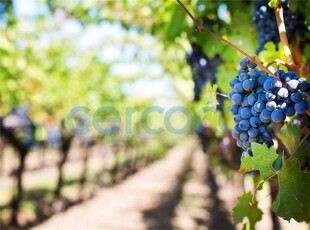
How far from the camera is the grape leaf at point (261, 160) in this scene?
1.36 meters

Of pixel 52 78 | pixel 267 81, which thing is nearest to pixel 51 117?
pixel 52 78

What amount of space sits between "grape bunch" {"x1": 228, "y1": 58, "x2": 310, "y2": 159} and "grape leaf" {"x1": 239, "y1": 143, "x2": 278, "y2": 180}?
0.06 meters

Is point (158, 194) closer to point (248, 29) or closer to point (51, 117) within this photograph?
point (51, 117)

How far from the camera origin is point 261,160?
1366 millimetres

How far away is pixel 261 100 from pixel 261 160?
204mm

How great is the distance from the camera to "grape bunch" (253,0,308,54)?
200cm

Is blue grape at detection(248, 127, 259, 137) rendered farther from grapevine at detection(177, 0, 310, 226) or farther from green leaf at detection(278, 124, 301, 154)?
green leaf at detection(278, 124, 301, 154)

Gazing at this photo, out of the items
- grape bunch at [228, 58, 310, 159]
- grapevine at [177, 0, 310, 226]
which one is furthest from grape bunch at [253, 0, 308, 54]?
grape bunch at [228, 58, 310, 159]

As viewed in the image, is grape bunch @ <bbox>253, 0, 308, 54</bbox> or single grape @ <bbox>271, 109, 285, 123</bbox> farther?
grape bunch @ <bbox>253, 0, 308, 54</bbox>

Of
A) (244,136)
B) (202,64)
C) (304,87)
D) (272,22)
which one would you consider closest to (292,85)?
(304,87)

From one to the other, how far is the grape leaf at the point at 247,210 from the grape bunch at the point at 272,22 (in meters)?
0.81

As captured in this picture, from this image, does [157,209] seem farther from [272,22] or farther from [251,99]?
[251,99]

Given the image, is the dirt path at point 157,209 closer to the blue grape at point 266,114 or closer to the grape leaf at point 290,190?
the grape leaf at point 290,190

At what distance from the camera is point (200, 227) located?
8.47m
